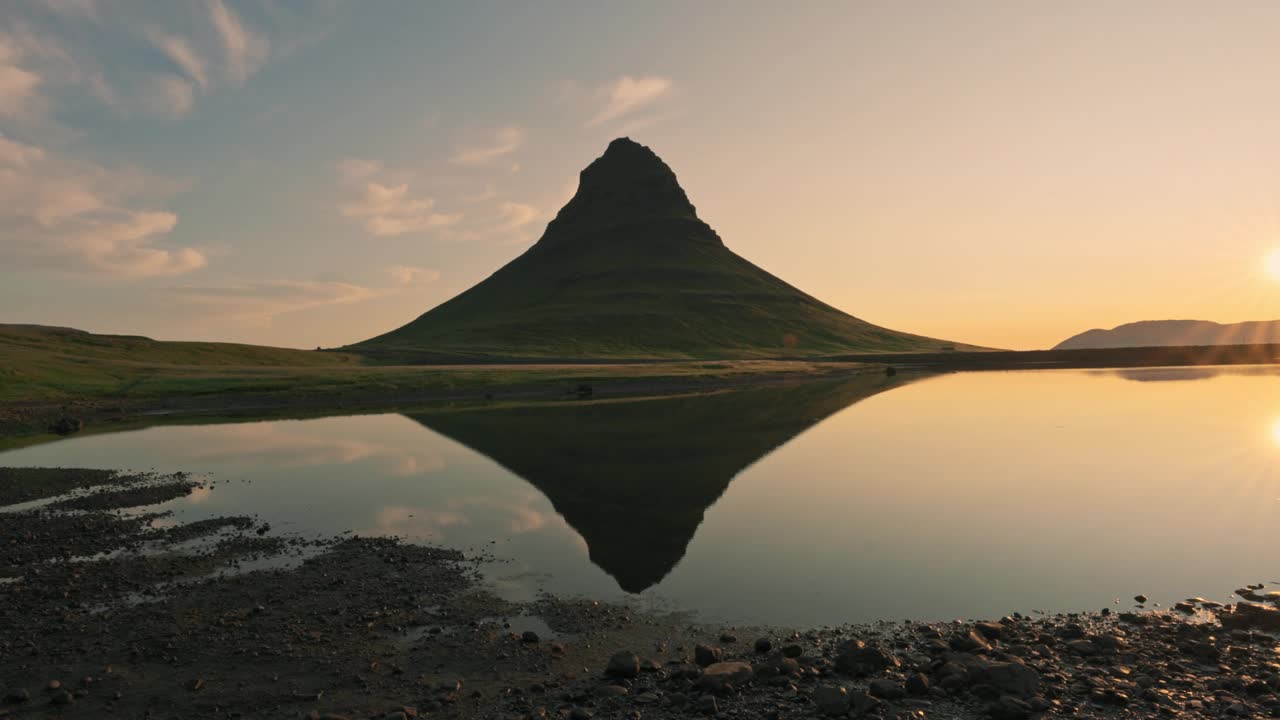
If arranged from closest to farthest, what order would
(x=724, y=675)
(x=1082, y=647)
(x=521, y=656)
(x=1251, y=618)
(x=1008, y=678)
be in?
1. (x=1008, y=678)
2. (x=724, y=675)
3. (x=1082, y=647)
4. (x=521, y=656)
5. (x=1251, y=618)

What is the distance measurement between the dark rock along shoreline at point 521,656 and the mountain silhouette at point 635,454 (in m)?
5.10

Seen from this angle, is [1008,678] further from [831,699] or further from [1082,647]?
[831,699]

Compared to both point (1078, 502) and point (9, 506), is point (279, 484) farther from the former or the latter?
point (1078, 502)

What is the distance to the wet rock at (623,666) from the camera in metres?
14.0

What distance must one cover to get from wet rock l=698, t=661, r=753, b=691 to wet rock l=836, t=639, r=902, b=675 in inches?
81.3

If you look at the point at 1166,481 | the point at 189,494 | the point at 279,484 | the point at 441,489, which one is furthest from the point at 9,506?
the point at 1166,481

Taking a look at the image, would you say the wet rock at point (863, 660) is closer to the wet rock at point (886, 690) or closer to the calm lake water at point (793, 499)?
the wet rock at point (886, 690)

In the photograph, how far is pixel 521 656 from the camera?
15102 mm

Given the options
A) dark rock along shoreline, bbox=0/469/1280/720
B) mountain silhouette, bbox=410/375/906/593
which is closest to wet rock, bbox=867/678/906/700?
dark rock along shoreline, bbox=0/469/1280/720

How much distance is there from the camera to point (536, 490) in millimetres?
34188

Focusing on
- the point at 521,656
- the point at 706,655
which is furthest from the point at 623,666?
the point at 521,656

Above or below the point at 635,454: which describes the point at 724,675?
below

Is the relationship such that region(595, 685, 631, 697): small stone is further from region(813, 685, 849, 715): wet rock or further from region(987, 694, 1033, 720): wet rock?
region(987, 694, 1033, 720): wet rock

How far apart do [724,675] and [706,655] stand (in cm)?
119
